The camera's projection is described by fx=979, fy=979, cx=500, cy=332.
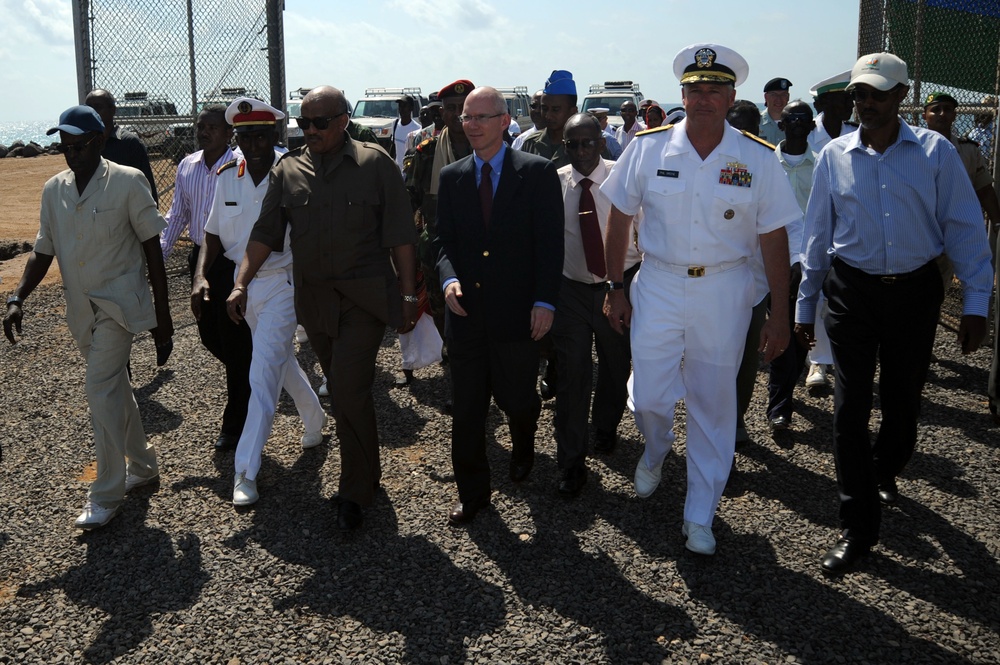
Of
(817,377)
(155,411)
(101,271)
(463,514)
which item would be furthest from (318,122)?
(817,377)

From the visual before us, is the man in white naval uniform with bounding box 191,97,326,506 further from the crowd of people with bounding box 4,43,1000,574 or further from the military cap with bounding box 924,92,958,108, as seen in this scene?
the military cap with bounding box 924,92,958,108

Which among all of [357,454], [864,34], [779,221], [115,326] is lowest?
[357,454]

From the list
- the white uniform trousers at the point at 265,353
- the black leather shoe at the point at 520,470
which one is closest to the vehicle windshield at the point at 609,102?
the white uniform trousers at the point at 265,353

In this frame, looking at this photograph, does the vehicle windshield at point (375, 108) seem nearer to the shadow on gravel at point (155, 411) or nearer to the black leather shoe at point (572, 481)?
A: the shadow on gravel at point (155, 411)

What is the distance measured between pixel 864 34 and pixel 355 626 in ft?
27.5

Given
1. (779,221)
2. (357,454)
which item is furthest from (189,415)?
(779,221)

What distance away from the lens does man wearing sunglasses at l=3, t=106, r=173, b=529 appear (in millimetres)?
5156

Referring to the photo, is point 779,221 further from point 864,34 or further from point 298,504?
point 864,34

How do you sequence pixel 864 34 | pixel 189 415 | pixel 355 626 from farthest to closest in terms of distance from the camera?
pixel 864 34 < pixel 189 415 < pixel 355 626

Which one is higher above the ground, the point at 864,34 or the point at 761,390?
the point at 864,34

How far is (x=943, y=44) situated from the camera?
931 centimetres

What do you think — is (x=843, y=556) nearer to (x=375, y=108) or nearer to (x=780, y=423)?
(x=780, y=423)

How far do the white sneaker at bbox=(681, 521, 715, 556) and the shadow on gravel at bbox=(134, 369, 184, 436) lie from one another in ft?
12.7

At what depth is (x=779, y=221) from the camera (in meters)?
4.49
